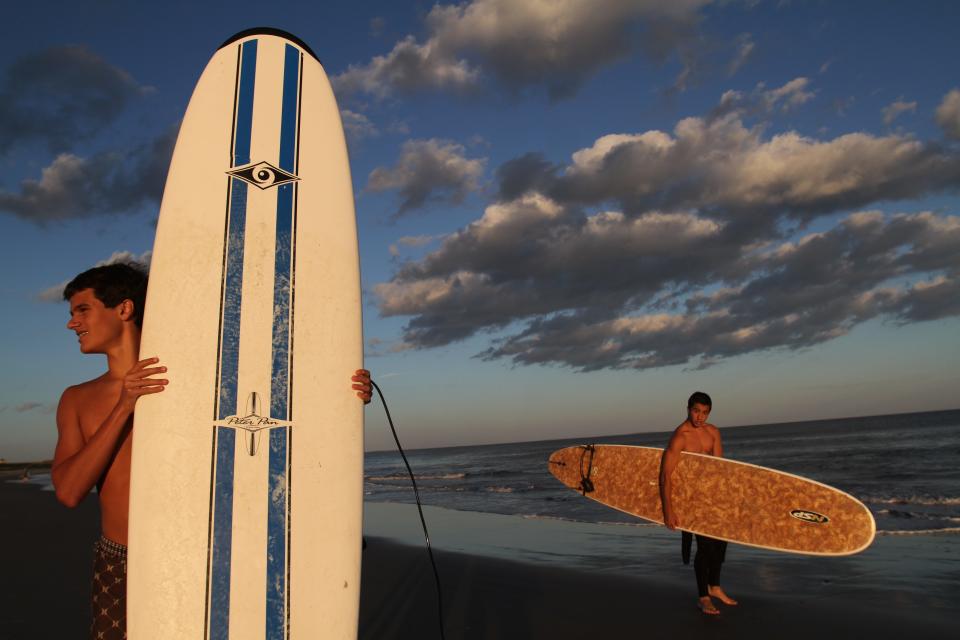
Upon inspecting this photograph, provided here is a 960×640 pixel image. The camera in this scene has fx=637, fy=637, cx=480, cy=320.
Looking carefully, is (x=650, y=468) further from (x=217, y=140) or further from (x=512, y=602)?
(x=217, y=140)

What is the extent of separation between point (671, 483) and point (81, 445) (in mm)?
4456

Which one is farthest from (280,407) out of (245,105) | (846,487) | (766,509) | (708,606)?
(846,487)

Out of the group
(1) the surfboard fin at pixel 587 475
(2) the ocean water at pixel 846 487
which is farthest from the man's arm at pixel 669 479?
(2) the ocean water at pixel 846 487

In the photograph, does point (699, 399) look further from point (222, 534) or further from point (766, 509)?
point (222, 534)

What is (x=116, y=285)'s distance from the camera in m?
2.32

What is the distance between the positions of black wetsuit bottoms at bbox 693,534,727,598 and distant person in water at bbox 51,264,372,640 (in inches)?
159

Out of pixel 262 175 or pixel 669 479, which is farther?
pixel 669 479

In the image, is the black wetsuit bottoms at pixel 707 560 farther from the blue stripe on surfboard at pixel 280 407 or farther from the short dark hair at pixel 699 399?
the blue stripe on surfboard at pixel 280 407

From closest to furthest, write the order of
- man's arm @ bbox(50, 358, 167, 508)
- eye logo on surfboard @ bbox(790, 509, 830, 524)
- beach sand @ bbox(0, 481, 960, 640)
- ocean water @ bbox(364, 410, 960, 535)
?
man's arm @ bbox(50, 358, 167, 508), beach sand @ bbox(0, 481, 960, 640), eye logo on surfboard @ bbox(790, 509, 830, 524), ocean water @ bbox(364, 410, 960, 535)

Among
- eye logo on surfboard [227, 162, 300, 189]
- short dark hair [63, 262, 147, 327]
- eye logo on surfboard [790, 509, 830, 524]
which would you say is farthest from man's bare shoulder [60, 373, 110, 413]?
eye logo on surfboard [790, 509, 830, 524]

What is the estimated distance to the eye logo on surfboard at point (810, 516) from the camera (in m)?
5.15

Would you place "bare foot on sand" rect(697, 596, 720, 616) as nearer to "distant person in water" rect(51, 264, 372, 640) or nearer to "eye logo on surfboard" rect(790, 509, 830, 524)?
"eye logo on surfboard" rect(790, 509, 830, 524)

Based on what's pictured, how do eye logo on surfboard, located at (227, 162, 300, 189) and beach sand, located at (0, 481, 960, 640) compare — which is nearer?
eye logo on surfboard, located at (227, 162, 300, 189)

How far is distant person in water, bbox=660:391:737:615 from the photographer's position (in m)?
4.86
